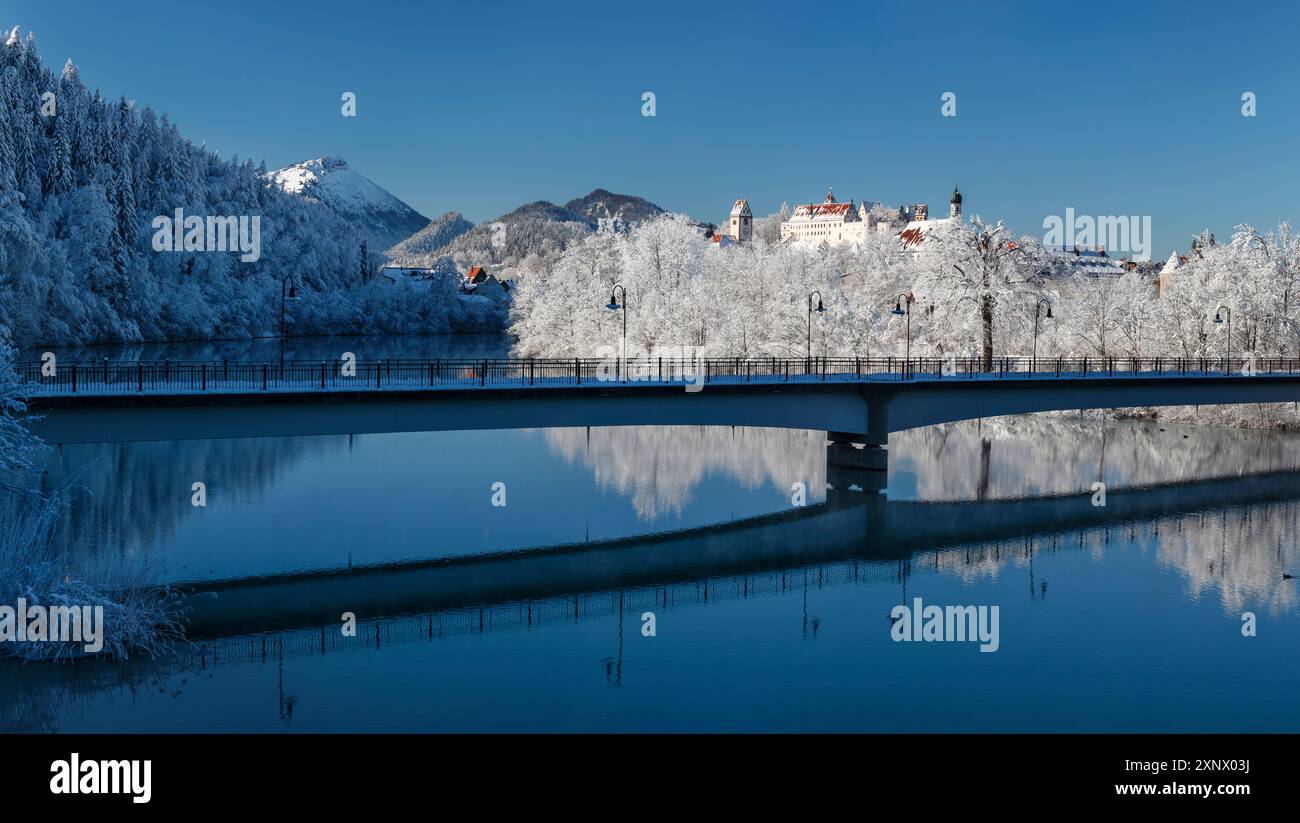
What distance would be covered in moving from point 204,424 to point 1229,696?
2586 centimetres

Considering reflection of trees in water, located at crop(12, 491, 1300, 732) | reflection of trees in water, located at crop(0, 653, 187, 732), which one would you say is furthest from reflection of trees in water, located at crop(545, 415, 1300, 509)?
reflection of trees in water, located at crop(0, 653, 187, 732)

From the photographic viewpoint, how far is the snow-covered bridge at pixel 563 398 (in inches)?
1181

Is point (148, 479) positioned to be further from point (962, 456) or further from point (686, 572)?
point (962, 456)

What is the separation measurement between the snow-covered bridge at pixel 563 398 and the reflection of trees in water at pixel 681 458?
3353 millimetres

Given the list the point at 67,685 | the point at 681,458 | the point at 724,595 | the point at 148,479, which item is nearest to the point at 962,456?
the point at 681,458

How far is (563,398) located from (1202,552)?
20.4 m

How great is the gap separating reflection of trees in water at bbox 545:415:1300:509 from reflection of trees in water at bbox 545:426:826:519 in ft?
Result: 0.16

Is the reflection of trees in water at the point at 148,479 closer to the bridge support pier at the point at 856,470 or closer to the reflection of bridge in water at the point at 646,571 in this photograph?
the reflection of bridge in water at the point at 646,571

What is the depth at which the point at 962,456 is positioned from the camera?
5322 centimetres

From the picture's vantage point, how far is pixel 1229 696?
831 inches

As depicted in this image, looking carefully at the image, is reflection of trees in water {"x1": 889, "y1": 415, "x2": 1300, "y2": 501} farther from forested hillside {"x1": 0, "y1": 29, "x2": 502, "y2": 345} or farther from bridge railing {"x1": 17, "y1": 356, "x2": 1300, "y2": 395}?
forested hillside {"x1": 0, "y1": 29, "x2": 502, "y2": 345}

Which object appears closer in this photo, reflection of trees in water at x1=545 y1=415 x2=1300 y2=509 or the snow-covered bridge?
the snow-covered bridge

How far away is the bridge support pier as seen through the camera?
43.0 meters
